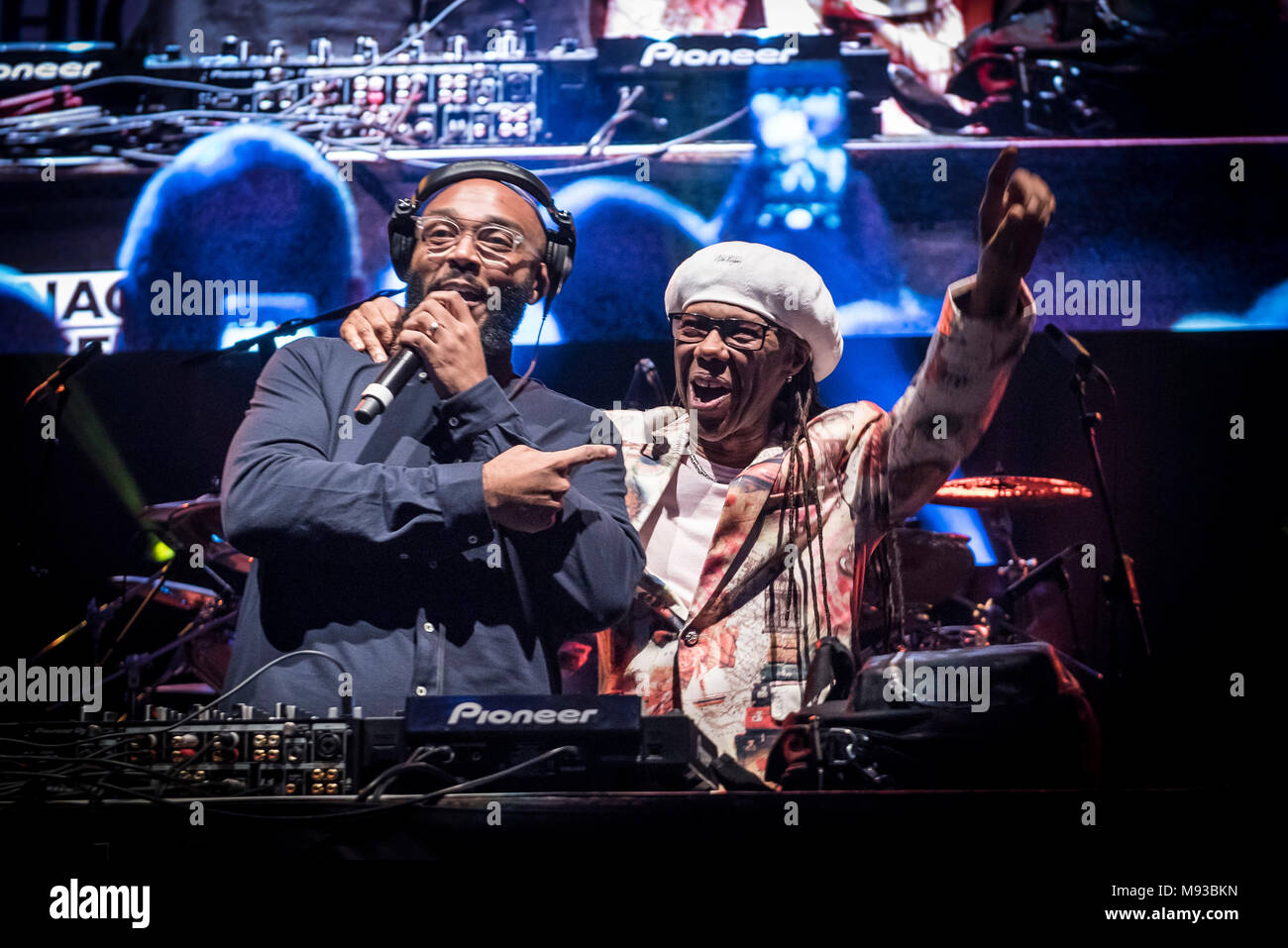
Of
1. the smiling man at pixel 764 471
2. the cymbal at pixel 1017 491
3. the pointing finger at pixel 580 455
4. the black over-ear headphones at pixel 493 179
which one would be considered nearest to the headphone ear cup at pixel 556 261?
the black over-ear headphones at pixel 493 179

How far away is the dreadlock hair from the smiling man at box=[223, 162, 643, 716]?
44 cm

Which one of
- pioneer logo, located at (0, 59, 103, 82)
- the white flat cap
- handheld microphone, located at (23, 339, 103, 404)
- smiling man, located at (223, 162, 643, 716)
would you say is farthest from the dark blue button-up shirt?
pioneer logo, located at (0, 59, 103, 82)

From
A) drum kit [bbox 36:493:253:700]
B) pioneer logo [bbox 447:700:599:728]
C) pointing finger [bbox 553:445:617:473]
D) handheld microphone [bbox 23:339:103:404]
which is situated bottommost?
pioneer logo [bbox 447:700:599:728]

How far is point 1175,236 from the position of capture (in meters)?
3.12

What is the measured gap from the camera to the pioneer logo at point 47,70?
11.1 ft

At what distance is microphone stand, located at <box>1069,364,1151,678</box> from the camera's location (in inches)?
118

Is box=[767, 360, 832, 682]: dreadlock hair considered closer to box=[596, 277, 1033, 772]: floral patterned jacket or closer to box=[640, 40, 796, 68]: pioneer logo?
box=[596, 277, 1033, 772]: floral patterned jacket

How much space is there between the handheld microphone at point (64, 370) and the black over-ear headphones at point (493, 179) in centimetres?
104

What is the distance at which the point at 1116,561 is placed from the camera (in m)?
3.03

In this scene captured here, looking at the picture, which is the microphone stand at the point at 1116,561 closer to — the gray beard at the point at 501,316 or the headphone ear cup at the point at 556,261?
the headphone ear cup at the point at 556,261

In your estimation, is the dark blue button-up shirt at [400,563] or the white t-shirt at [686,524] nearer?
the dark blue button-up shirt at [400,563]

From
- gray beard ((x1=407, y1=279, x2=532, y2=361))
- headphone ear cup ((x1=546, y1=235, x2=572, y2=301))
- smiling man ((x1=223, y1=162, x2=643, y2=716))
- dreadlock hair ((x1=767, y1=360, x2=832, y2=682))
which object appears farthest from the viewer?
headphone ear cup ((x1=546, y1=235, x2=572, y2=301))

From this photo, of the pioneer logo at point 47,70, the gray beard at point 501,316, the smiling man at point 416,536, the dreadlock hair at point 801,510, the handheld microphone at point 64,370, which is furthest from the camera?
the pioneer logo at point 47,70

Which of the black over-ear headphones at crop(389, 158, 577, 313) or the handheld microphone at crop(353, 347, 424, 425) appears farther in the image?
the black over-ear headphones at crop(389, 158, 577, 313)
